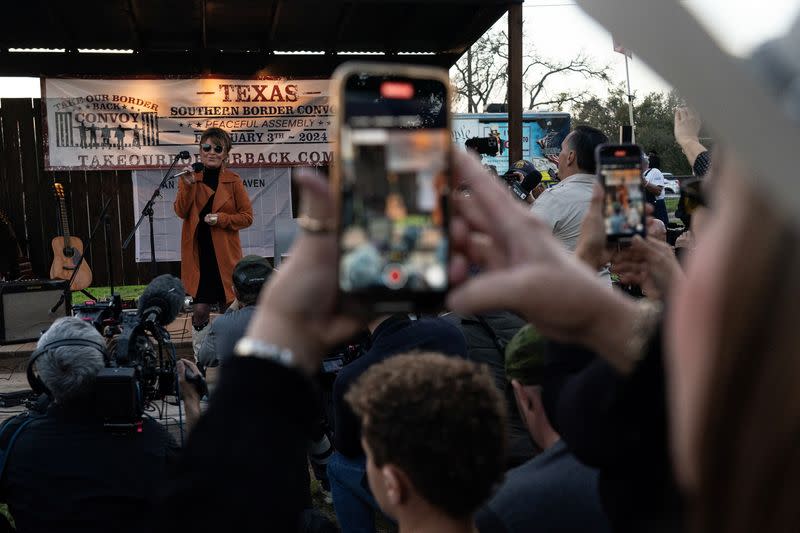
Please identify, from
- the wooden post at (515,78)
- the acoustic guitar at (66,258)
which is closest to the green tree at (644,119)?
the wooden post at (515,78)

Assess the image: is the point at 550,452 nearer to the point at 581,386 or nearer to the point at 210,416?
the point at 581,386

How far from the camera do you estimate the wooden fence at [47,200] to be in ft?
34.8

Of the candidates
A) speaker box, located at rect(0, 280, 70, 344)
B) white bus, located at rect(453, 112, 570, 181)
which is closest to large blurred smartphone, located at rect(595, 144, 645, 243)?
speaker box, located at rect(0, 280, 70, 344)

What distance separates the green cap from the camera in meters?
2.23

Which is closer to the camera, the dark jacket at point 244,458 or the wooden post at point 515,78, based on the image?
the dark jacket at point 244,458

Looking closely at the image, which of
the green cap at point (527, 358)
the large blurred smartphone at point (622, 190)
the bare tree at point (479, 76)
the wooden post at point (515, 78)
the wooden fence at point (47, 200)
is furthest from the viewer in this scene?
the bare tree at point (479, 76)

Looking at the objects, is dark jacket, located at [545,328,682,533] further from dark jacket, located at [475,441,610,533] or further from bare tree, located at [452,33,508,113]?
bare tree, located at [452,33,508,113]

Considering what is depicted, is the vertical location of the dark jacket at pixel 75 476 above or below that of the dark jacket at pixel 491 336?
below

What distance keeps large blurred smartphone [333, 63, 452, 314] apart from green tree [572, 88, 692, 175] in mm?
29993

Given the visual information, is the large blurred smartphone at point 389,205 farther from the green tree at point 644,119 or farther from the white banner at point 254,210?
the green tree at point 644,119

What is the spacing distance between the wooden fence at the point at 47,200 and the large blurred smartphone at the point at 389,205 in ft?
33.8

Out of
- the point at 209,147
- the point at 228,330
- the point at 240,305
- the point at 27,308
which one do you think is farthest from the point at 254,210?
the point at 228,330

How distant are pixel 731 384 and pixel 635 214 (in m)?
1.62

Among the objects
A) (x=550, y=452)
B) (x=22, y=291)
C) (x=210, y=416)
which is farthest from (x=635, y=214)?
(x=22, y=291)
